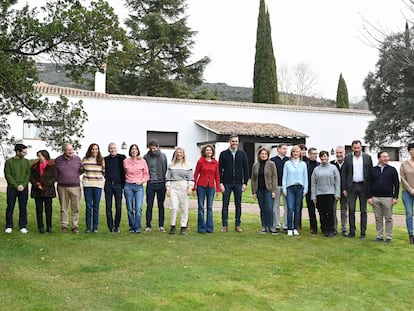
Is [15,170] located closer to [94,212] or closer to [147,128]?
[94,212]

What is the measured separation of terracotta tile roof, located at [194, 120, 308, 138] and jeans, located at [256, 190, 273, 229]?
1616cm

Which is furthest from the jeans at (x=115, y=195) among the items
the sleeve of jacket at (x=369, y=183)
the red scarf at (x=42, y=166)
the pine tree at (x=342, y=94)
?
the pine tree at (x=342, y=94)

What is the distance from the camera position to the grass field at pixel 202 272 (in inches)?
212

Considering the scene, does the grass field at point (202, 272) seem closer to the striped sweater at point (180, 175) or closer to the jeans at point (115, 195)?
the jeans at point (115, 195)

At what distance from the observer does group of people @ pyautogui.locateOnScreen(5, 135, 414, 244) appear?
30.0 feet

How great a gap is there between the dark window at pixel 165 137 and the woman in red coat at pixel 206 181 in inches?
699

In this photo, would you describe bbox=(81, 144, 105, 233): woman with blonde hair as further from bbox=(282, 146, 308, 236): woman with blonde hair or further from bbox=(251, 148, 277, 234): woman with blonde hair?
bbox=(282, 146, 308, 236): woman with blonde hair

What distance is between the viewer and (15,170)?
9039mm

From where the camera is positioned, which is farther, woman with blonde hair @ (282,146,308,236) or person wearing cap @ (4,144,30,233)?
woman with blonde hair @ (282,146,308,236)

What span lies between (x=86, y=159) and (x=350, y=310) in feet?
18.8

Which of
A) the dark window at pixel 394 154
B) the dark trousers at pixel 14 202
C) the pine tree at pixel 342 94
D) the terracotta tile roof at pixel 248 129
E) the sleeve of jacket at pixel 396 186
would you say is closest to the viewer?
the sleeve of jacket at pixel 396 186

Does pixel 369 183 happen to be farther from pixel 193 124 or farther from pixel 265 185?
pixel 193 124

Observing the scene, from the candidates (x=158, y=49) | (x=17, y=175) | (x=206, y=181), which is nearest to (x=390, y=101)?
(x=158, y=49)

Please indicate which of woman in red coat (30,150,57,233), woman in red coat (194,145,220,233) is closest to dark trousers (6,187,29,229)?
woman in red coat (30,150,57,233)
